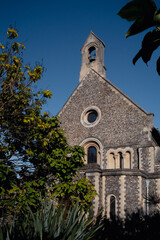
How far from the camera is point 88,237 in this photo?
3.44 m

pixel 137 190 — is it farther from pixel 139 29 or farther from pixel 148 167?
pixel 139 29

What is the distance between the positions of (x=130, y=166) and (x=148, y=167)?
150 cm

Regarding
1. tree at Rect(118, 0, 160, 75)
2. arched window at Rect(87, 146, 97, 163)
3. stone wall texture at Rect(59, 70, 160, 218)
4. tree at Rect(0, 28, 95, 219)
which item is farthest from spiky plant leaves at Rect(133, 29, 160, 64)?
arched window at Rect(87, 146, 97, 163)

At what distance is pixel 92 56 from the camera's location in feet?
75.1

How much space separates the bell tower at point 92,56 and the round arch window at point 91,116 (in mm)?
3672

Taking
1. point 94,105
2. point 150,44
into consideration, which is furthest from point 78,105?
point 150,44

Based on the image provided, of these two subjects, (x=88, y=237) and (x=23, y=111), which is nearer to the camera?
(x=88, y=237)

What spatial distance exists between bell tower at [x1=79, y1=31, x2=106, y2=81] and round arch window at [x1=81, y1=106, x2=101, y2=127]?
3.67 metres

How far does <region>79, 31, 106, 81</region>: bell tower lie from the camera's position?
21609 mm

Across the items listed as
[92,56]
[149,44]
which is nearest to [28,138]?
[149,44]

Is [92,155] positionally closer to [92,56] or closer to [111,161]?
[111,161]

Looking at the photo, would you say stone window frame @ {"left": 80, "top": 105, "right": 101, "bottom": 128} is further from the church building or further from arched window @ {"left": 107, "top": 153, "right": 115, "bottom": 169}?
arched window @ {"left": 107, "top": 153, "right": 115, "bottom": 169}

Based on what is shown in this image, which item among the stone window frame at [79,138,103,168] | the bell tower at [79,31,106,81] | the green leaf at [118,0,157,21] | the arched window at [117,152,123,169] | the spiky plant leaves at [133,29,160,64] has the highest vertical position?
the bell tower at [79,31,106,81]

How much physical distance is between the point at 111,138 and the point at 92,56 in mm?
9594
